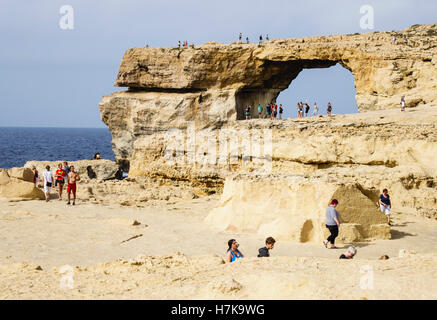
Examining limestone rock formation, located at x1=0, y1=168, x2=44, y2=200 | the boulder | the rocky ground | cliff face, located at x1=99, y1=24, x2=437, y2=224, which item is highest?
cliff face, located at x1=99, y1=24, x2=437, y2=224

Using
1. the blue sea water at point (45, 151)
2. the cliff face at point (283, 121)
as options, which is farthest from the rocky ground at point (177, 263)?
the blue sea water at point (45, 151)

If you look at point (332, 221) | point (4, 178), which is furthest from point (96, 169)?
point (332, 221)

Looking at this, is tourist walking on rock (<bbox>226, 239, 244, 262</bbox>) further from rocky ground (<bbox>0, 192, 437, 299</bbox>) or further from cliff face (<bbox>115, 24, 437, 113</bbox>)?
cliff face (<bbox>115, 24, 437, 113</bbox>)

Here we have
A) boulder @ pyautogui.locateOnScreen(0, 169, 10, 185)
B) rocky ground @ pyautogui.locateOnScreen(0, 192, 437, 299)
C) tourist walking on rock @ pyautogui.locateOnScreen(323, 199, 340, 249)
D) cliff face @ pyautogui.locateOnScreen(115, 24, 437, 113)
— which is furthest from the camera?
cliff face @ pyautogui.locateOnScreen(115, 24, 437, 113)

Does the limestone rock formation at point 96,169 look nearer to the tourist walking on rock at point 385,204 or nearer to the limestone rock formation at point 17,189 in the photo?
the limestone rock formation at point 17,189

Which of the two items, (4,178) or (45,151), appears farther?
(45,151)

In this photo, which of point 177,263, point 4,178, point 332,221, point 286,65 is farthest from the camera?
point 286,65

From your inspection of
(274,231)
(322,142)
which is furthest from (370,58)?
(274,231)

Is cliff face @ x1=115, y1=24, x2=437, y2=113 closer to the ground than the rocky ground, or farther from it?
farther from it

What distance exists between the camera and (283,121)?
21.2 m

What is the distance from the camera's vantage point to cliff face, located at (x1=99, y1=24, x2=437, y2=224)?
1656cm

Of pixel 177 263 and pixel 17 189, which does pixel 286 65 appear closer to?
pixel 17 189

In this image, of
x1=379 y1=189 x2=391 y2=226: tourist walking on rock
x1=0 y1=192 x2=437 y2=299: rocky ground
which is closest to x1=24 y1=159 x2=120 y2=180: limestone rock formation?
x1=0 y1=192 x2=437 y2=299: rocky ground

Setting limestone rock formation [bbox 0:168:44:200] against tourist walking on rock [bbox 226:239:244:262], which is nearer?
tourist walking on rock [bbox 226:239:244:262]
